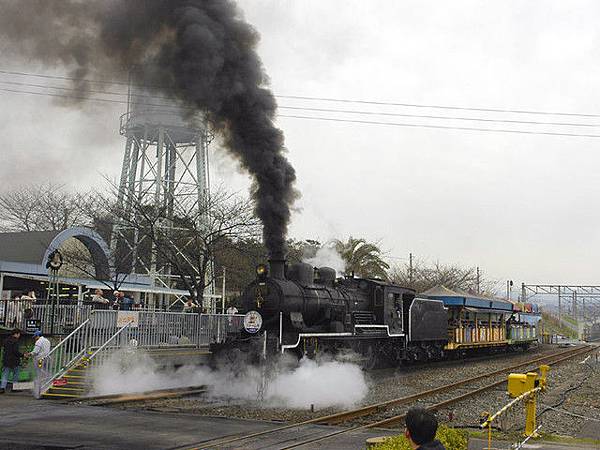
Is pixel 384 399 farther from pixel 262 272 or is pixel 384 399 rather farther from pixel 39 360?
pixel 39 360

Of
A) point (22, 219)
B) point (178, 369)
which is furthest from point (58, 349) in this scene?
point (22, 219)

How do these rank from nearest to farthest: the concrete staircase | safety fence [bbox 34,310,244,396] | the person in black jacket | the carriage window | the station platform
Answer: the station platform
the concrete staircase
the person in black jacket
safety fence [bbox 34,310,244,396]
the carriage window

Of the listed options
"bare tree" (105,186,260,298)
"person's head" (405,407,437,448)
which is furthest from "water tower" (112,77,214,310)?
"person's head" (405,407,437,448)

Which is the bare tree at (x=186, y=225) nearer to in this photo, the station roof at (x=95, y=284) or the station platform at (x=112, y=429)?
the station roof at (x=95, y=284)

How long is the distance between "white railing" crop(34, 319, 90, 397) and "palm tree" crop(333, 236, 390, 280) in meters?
30.0

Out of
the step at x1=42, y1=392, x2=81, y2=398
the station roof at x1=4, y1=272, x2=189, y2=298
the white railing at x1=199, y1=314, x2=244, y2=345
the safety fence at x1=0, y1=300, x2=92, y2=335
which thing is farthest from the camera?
the station roof at x1=4, y1=272, x2=189, y2=298

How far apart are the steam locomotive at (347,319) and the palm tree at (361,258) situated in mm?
14561

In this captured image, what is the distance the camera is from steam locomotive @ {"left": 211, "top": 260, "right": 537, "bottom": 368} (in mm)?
16391

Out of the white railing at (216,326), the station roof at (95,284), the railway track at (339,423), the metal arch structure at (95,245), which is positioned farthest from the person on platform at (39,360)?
the metal arch structure at (95,245)

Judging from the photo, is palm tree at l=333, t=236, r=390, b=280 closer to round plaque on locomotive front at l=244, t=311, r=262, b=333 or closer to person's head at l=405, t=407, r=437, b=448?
round plaque on locomotive front at l=244, t=311, r=262, b=333

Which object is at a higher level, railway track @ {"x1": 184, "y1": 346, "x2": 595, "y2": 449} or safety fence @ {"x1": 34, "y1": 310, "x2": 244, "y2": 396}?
safety fence @ {"x1": 34, "y1": 310, "x2": 244, "y2": 396}

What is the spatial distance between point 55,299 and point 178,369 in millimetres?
4966

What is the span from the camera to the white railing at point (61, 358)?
14.8m

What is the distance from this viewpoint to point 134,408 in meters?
13.0
